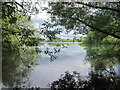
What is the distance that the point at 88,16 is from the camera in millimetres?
3211

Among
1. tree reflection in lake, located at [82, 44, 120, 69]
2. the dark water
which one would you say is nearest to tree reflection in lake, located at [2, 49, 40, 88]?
the dark water

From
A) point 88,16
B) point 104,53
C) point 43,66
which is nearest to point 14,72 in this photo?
point 43,66

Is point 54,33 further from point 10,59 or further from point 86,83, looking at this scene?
point 10,59

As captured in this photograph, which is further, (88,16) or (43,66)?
(43,66)

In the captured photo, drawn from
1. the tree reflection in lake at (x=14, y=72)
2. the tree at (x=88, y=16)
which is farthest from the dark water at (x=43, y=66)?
the tree at (x=88, y=16)

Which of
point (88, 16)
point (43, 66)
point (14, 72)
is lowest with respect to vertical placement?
point (43, 66)

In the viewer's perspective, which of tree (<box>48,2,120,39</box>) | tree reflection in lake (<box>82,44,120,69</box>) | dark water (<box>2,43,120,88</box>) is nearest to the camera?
dark water (<box>2,43,120,88</box>)

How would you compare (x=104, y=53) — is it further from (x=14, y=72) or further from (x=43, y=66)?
(x=14, y=72)

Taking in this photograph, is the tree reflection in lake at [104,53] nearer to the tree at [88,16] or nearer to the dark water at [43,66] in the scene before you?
the dark water at [43,66]

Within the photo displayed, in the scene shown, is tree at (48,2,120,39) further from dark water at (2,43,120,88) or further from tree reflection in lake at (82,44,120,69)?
tree reflection in lake at (82,44,120,69)

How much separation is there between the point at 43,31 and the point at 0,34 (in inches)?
20.5

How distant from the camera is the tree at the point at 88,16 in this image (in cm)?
289

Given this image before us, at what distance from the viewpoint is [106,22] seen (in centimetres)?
293

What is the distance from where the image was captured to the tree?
2.89 m
